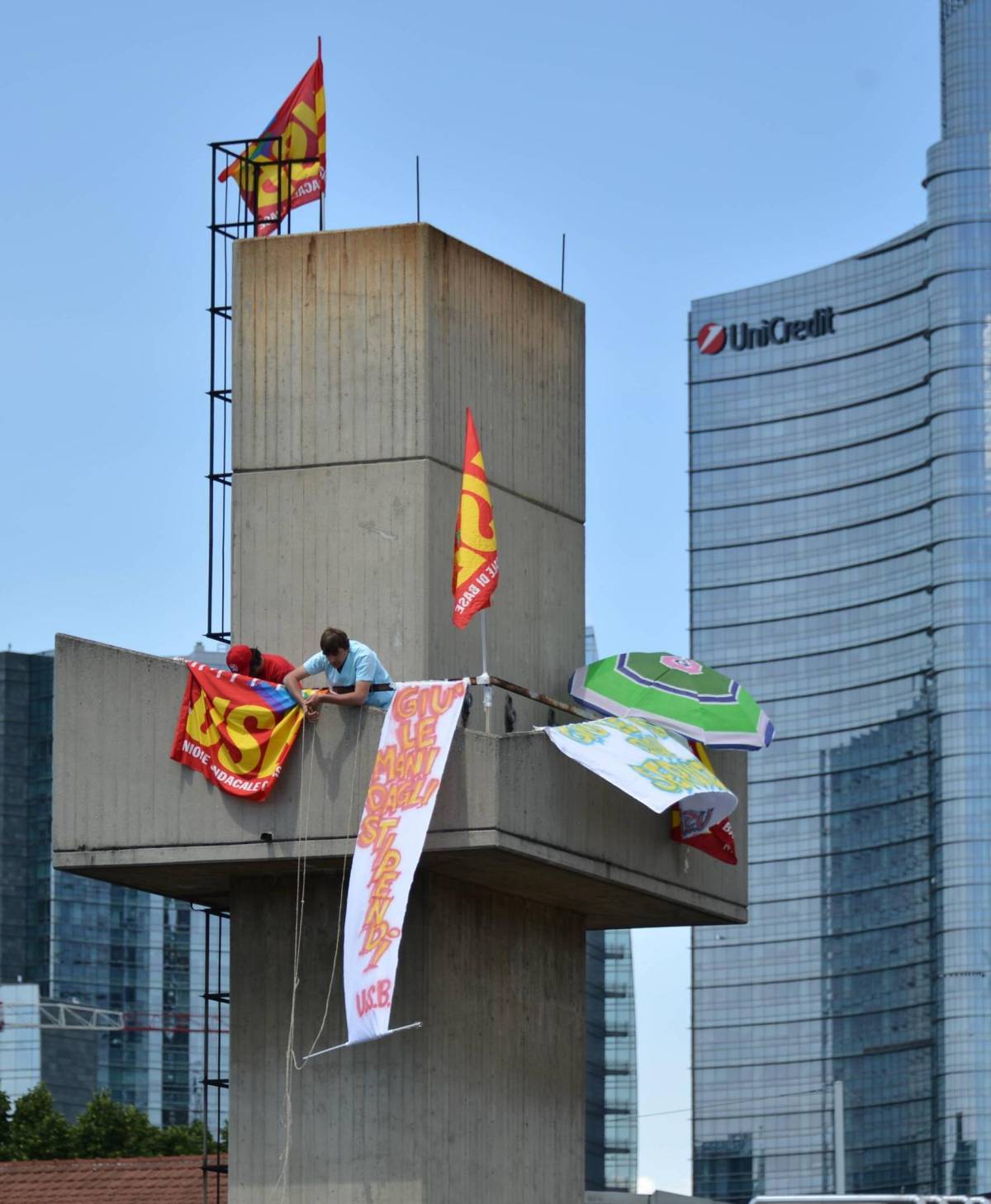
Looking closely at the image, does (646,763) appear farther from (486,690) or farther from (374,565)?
(374,565)

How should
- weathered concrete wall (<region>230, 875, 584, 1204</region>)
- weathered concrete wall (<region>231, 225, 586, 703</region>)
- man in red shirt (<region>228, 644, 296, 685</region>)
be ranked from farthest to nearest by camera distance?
weathered concrete wall (<region>231, 225, 586, 703</region>) → man in red shirt (<region>228, 644, 296, 685</region>) → weathered concrete wall (<region>230, 875, 584, 1204</region>)

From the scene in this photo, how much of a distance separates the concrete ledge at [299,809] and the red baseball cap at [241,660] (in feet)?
1.80

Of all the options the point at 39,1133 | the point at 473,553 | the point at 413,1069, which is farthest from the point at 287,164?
the point at 39,1133

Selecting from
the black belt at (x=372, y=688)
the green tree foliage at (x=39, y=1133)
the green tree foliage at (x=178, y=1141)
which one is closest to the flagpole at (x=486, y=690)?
the black belt at (x=372, y=688)

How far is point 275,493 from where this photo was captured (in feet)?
90.9

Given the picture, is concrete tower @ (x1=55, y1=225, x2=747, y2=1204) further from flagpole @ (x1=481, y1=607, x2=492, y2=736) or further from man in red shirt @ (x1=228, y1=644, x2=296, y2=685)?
man in red shirt @ (x1=228, y1=644, x2=296, y2=685)

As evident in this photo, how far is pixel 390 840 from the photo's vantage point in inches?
982

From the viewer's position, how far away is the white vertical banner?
24.7m

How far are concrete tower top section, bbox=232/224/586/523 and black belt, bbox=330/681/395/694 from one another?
2.67m

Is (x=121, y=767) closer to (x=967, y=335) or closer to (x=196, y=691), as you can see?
(x=196, y=691)

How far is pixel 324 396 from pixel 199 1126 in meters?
74.0

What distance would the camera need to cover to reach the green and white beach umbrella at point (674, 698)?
93.1 feet

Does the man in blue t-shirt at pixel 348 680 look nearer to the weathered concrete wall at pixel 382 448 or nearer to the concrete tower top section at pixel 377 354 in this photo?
the weathered concrete wall at pixel 382 448

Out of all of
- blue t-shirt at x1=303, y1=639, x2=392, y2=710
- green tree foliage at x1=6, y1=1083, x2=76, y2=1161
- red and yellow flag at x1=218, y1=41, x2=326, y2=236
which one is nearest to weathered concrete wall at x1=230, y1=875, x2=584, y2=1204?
blue t-shirt at x1=303, y1=639, x2=392, y2=710
